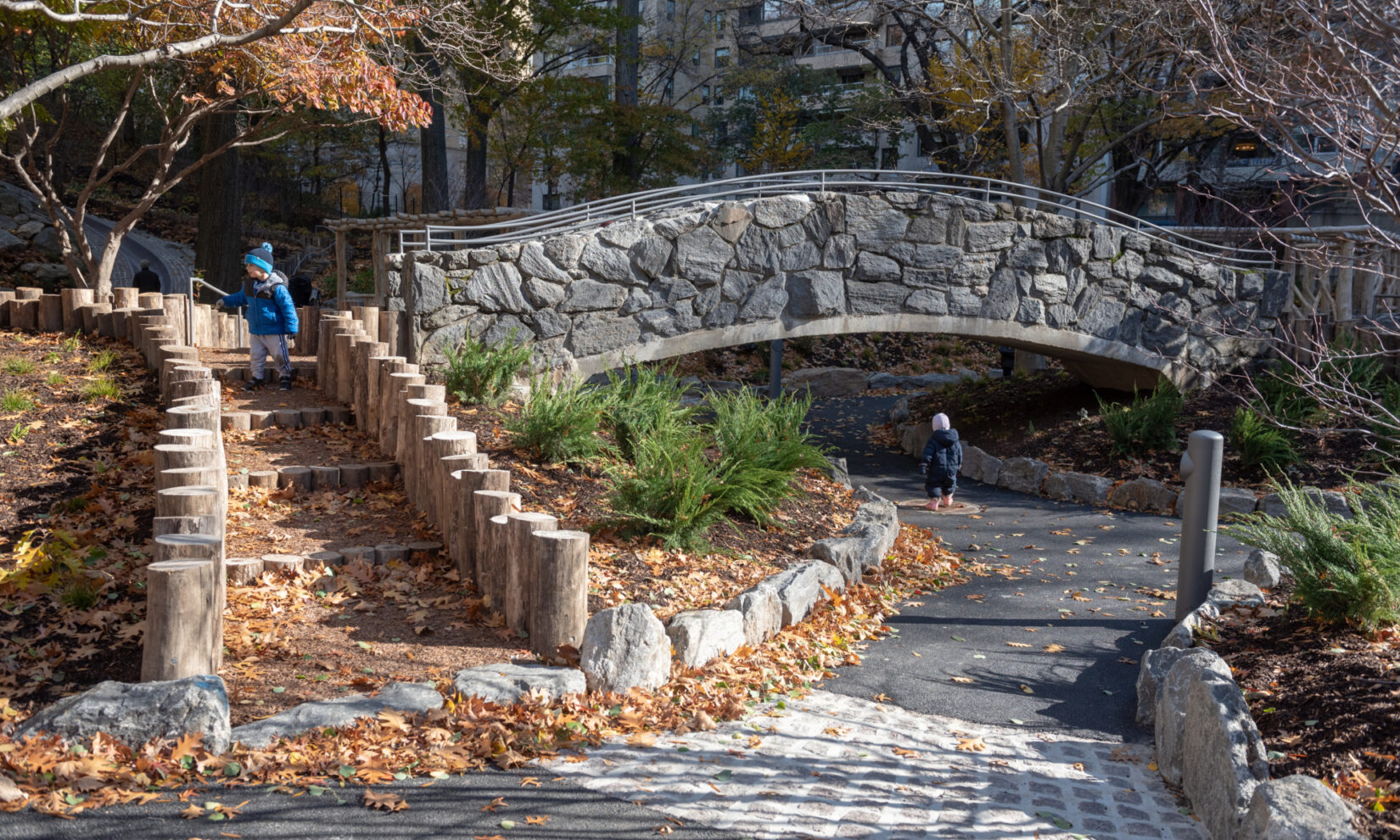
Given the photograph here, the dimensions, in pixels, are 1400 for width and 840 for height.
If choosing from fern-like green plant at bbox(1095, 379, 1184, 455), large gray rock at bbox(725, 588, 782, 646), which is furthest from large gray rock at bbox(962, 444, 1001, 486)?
large gray rock at bbox(725, 588, 782, 646)

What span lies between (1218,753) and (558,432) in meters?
5.18

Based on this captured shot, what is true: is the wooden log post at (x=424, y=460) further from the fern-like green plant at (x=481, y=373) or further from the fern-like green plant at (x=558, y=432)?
the fern-like green plant at (x=481, y=373)

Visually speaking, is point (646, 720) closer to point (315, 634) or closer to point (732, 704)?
point (732, 704)

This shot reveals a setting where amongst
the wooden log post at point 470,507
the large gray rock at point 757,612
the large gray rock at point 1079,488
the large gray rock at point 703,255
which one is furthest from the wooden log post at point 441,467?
the large gray rock at point 1079,488

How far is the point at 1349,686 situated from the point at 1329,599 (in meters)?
1.03

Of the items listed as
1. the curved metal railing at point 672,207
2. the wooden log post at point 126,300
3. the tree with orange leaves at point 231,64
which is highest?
the tree with orange leaves at point 231,64

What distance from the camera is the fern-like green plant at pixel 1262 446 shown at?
41.1 ft

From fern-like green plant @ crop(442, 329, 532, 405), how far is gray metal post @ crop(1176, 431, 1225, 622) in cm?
581

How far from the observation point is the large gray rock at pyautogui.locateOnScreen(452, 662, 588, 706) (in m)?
4.61

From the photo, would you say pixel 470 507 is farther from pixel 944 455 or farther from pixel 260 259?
pixel 944 455

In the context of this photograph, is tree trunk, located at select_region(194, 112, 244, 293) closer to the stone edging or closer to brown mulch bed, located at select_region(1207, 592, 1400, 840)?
the stone edging

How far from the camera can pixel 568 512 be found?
712cm

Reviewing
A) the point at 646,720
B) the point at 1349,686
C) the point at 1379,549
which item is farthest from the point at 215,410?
the point at 1379,549

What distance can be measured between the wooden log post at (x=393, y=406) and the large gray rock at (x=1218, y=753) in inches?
213
